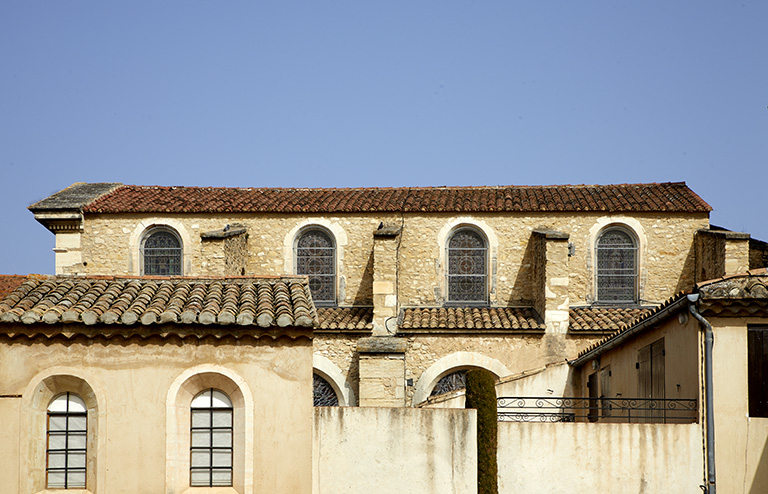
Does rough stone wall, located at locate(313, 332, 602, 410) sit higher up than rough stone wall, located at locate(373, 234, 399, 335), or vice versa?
rough stone wall, located at locate(373, 234, 399, 335)

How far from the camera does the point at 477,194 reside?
1160 inches

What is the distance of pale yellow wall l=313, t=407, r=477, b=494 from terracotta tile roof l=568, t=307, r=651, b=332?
464 inches

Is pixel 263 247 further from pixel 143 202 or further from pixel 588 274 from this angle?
pixel 588 274

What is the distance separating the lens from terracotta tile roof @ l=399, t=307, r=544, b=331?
1016 inches

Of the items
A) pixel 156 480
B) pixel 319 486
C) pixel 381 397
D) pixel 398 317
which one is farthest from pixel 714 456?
pixel 398 317

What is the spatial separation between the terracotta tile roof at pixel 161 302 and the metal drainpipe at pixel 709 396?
5.81 metres

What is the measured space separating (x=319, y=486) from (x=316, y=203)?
1517cm

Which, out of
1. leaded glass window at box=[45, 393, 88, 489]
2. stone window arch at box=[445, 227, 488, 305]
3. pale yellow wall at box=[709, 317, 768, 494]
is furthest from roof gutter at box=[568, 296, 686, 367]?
leaded glass window at box=[45, 393, 88, 489]

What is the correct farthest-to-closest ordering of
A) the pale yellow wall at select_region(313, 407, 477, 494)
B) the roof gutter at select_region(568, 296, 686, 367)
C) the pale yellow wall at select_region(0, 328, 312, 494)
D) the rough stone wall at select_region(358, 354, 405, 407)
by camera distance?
the rough stone wall at select_region(358, 354, 405, 407), the roof gutter at select_region(568, 296, 686, 367), the pale yellow wall at select_region(313, 407, 477, 494), the pale yellow wall at select_region(0, 328, 312, 494)

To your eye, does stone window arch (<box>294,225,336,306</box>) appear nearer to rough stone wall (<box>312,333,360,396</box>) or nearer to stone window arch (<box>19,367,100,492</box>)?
rough stone wall (<box>312,333,360,396</box>)

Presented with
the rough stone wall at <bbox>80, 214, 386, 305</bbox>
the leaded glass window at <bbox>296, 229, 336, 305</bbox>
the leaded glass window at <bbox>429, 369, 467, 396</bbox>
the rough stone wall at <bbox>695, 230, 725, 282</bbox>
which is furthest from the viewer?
the leaded glass window at <bbox>296, 229, 336, 305</bbox>

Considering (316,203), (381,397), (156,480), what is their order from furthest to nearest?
(316,203) → (381,397) → (156,480)

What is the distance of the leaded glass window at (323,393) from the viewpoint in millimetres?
25984

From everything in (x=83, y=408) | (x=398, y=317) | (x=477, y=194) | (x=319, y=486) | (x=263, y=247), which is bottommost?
(x=319, y=486)
